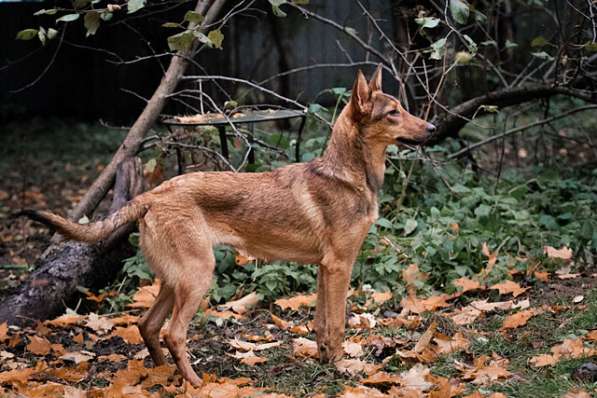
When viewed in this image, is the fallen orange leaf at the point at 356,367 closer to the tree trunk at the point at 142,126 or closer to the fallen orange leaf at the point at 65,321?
the fallen orange leaf at the point at 65,321

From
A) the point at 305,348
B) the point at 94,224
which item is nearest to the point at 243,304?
the point at 305,348

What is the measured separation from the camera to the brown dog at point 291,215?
5.04 m

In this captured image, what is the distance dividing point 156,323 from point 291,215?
1.15 metres

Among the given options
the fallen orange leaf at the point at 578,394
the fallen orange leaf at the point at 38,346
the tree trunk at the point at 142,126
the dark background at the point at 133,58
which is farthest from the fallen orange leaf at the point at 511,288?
the dark background at the point at 133,58

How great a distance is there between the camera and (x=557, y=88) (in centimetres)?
823

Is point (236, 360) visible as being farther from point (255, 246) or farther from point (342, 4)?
point (342, 4)

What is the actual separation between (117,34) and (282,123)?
4.42m

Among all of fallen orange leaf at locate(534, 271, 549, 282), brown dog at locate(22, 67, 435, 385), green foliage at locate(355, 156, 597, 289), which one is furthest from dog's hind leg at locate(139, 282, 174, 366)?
fallen orange leaf at locate(534, 271, 549, 282)

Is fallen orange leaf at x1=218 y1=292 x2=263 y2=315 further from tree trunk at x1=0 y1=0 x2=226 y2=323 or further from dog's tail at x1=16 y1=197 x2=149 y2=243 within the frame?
dog's tail at x1=16 y1=197 x2=149 y2=243

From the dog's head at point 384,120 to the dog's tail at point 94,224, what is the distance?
1.49 meters

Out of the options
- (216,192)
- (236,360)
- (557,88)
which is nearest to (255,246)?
(216,192)

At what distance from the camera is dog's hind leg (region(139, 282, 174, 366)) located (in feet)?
17.6

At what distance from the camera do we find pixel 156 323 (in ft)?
17.6

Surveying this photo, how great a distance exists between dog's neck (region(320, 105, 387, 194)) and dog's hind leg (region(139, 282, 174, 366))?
1.33m
